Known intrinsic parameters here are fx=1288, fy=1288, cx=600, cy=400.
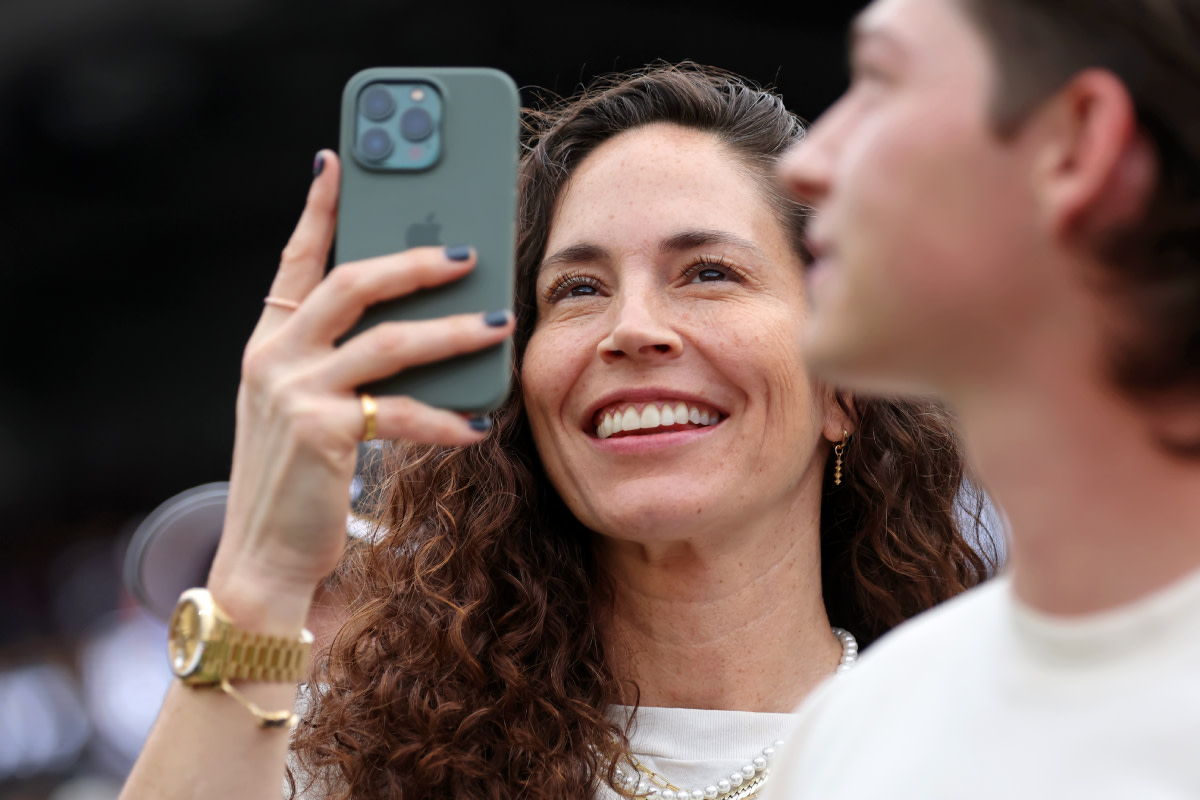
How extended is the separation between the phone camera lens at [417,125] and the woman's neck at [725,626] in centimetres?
76

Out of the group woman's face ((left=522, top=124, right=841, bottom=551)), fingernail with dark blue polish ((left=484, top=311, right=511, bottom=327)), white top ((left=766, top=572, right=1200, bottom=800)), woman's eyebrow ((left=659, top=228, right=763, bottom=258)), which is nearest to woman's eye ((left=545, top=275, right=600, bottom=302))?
woman's face ((left=522, top=124, right=841, bottom=551))

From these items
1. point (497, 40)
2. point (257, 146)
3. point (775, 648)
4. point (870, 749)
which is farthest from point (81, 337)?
point (870, 749)

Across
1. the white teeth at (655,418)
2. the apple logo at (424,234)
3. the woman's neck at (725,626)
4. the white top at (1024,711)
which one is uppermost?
the apple logo at (424,234)

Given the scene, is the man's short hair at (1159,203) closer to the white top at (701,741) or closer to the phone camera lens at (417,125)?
the phone camera lens at (417,125)

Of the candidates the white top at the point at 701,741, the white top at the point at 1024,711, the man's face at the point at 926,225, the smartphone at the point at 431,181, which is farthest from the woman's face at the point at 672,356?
the man's face at the point at 926,225

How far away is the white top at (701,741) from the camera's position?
5.76 ft

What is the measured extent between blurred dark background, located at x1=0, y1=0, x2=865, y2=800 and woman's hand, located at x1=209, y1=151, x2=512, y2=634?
263 cm

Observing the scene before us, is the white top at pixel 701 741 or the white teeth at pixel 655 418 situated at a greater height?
the white teeth at pixel 655 418

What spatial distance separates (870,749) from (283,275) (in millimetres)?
778

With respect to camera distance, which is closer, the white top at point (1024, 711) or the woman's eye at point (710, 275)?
the white top at point (1024, 711)

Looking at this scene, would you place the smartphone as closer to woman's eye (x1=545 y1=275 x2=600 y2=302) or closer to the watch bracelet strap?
the watch bracelet strap

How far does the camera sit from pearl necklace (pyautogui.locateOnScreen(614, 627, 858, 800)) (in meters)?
1.73

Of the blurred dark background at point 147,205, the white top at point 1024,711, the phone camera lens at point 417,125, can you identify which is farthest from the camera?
the blurred dark background at point 147,205

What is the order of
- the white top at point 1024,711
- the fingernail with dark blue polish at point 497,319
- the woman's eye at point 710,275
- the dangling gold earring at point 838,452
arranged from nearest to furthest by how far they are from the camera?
1. the white top at point 1024,711
2. the fingernail with dark blue polish at point 497,319
3. the woman's eye at point 710,275
4. the dangling gold earring at point 838,452
